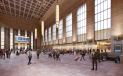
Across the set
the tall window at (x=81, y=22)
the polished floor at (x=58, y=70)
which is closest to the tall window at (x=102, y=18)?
the tall window at (x=81, y=22)

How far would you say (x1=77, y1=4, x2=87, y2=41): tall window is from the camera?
131 feet

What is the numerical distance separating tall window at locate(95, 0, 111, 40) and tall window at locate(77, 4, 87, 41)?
226 inches

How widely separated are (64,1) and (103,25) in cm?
1493

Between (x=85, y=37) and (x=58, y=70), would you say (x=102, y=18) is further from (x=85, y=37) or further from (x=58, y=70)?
(x=58, y=70)

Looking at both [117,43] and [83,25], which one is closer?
[117,43]

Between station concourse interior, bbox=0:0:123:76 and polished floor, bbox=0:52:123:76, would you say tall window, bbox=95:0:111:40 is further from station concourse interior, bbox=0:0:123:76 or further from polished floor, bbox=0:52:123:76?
polished floor, bbox=0:52:123:76

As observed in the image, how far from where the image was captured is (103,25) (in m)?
32.2

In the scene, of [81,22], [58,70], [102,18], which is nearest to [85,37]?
[81,22]

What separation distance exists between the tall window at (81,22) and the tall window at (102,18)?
5.73m

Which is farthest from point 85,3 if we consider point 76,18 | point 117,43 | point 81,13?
point 117,43

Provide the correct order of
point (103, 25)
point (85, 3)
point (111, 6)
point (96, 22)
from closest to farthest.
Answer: point (111, 6) → point (103, 25) → point (96, 22) → point (85, 3)

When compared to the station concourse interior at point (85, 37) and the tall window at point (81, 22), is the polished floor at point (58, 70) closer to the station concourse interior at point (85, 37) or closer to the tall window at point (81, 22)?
the station concourse interior at point (85, 37)

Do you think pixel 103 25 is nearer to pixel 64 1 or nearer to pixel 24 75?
pixel 64 1

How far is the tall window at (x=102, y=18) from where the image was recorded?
100 feet
